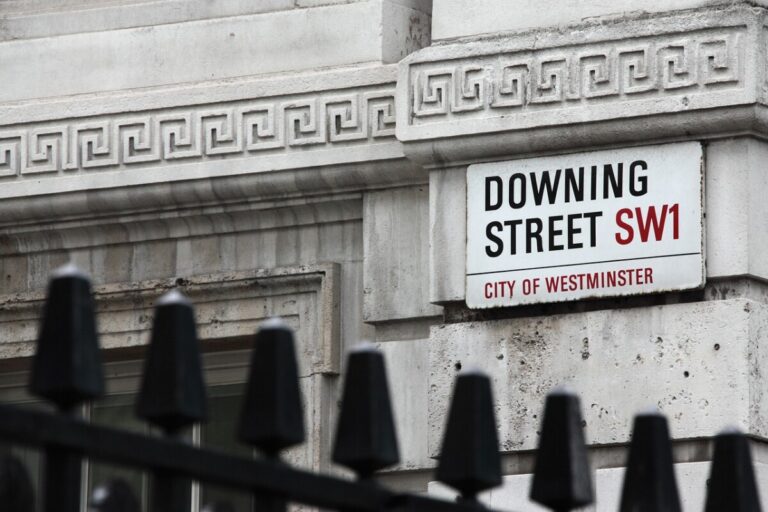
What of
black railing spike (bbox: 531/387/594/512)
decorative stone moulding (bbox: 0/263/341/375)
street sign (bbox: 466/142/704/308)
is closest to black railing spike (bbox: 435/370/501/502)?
black railing spike (bbox: 531/387/594/512)

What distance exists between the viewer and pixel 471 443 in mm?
3619

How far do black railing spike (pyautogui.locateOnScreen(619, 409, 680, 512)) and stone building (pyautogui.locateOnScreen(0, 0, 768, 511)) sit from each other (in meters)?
4.10

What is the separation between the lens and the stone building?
8.15 metres

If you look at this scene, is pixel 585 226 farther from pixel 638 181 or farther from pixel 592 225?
pixel 638 181

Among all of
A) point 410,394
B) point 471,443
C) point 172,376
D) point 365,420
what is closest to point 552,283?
point 410,394

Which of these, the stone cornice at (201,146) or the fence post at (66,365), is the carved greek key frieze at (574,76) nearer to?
the stone cornice at (201,146)

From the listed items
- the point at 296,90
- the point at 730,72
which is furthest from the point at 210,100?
the point at 730,72

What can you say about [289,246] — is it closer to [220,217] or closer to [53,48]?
[220,217]

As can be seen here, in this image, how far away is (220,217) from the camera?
9.44 metres

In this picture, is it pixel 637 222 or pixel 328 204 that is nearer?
pixel 637 222

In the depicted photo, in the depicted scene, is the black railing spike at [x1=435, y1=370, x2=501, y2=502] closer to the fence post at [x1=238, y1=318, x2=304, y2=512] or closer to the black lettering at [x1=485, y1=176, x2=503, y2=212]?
the fence post at [x1=238, y1=318, x2=304, y2=512]

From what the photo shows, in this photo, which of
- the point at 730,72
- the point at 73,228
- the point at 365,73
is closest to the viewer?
the point at 730,72

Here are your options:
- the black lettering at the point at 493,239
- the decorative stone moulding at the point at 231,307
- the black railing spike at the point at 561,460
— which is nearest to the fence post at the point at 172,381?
the black railing spike at the point at 561,460

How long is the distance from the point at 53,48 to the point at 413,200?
191 centimetres
